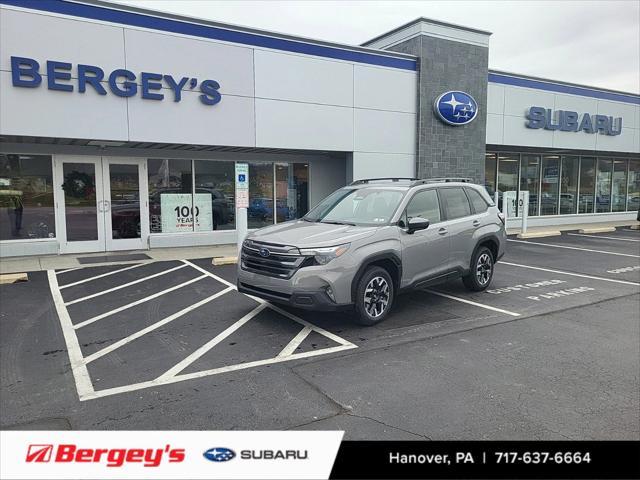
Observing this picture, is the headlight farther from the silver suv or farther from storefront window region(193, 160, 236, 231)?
storefront window region(193, 160, 236, 231)

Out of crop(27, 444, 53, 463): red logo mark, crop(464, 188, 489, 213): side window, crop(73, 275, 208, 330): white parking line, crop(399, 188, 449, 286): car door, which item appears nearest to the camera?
crop(27, 444, 53, 463): red logo mark

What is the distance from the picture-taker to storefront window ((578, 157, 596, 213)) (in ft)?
74.6

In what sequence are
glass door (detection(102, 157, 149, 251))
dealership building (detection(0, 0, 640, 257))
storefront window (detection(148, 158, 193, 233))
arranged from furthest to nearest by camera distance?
storefront window (detection(148, 158, 193, 233))
glass door (detection(102, 157, 149, 251))
dealership building (detection(0, 0, 640, 257))

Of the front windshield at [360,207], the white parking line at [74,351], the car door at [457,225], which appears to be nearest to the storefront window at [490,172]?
the car door at [457,225]

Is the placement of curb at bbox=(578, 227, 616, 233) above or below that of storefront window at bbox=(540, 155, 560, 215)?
below

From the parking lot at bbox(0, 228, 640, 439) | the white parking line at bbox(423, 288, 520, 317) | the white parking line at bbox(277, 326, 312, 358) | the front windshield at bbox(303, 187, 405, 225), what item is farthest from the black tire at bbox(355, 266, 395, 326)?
the white parking line at bbox(423, 288, 520, 317)

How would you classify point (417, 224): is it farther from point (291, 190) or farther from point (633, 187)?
point (633, 187)

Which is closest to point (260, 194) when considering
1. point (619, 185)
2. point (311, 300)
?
point (311, 300)

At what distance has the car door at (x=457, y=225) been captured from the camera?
25.4 ft

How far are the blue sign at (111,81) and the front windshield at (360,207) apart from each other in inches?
235

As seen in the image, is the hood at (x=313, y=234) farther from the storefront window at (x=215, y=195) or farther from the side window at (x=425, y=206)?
the storefront window at (x=215, y=195)

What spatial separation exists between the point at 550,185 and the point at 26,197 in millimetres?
19559

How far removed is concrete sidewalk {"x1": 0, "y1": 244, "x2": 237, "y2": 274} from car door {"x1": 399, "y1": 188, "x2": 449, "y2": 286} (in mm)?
6319

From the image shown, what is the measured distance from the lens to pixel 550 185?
2162 centimetres
